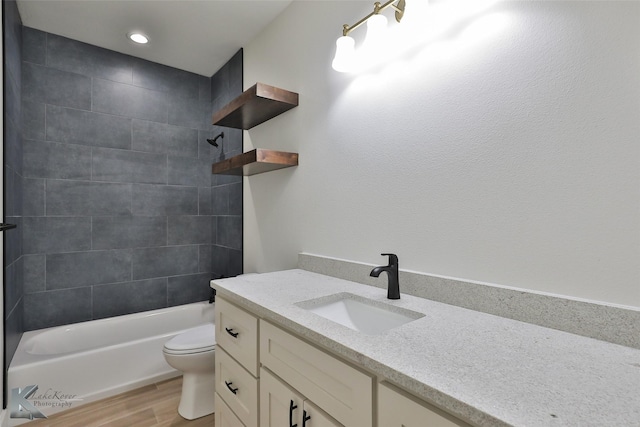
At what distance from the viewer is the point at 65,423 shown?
184 centimetres

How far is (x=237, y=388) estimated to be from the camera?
1.28m

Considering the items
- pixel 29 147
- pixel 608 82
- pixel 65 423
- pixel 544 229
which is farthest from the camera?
pixel 29 147

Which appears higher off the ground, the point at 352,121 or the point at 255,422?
the point at 352,121

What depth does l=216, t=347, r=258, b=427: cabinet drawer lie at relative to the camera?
1.17m

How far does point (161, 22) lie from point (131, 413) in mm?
2637

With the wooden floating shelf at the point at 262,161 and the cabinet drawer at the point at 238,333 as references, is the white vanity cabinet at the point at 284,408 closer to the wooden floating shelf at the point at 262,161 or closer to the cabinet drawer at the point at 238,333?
the cabinet drawer at the point at 238,333

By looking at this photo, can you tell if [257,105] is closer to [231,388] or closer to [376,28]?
[376,28]

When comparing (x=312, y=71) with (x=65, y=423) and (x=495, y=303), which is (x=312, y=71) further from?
(x=65, y=423)

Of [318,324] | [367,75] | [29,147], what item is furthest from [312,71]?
[29,147]

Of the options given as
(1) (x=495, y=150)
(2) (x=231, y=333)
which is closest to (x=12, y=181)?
(2) (x=231, y=333)

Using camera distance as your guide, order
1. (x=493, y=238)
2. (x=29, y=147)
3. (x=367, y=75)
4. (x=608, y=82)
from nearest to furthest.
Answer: (x=608, y=82), (x=493, y=238), (x=367, y=75), (x=29, y=147)

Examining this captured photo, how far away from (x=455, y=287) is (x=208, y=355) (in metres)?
1.53

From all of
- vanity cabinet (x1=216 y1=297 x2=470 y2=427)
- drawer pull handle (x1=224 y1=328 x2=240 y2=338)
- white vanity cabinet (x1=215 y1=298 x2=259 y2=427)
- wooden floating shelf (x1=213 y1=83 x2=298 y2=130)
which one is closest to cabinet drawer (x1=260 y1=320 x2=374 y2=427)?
vanity cabinet (x1=216 y1=297 x2=470 y2=427)
